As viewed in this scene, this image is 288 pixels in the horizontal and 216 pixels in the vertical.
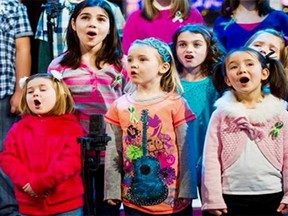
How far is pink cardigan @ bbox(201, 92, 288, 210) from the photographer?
2820 mm

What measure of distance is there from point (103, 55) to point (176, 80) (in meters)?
0.42

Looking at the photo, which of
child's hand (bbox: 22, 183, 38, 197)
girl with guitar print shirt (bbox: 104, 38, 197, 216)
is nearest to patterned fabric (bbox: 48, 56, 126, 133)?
girl with guitar print shirt (bbox: 104, 38, 197, 216)

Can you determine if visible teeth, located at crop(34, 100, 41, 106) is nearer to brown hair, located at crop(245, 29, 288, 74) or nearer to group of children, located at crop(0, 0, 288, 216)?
group of children, located at crop(0, 0, 288, 216)

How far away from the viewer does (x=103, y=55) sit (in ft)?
10.5

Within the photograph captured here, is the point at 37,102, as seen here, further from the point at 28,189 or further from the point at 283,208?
the point at 283,208

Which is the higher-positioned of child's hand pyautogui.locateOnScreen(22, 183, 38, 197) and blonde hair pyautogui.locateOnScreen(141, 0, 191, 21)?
blonde hair pyautogui.locateOnScreen(141, 0, 191, 21)

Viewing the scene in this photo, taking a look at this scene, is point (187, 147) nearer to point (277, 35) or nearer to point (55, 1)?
point (277, 35)

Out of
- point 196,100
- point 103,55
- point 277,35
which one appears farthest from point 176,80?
point 277,35

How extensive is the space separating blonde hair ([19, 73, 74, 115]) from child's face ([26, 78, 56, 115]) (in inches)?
0.8

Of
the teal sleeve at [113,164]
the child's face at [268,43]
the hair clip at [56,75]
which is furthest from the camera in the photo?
the child's face at [268,43]

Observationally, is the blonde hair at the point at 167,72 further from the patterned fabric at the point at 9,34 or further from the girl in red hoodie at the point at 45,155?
the patterned fabric at the point at 9,34

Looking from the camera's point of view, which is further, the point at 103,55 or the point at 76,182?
the point at 103,55

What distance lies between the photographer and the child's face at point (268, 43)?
3.25 meters

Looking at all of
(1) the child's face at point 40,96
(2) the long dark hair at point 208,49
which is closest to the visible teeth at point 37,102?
(1) the child's face at point 40,96
